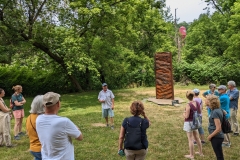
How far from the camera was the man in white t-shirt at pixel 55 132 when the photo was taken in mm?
2664

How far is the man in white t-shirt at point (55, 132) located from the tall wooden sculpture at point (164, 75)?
11304mm

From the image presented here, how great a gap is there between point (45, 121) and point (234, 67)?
74.9 ft

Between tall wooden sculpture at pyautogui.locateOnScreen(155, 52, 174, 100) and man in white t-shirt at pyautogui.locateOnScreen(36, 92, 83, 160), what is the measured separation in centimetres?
1130

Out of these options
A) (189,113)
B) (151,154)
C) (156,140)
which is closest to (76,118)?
(156,140)

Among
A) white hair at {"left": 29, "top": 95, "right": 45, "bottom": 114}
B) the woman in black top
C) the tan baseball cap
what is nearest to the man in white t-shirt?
the tan baseball cap

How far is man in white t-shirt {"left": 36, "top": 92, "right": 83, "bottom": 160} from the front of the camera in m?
2.66

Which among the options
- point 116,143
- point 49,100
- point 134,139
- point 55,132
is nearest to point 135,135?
point 134,139

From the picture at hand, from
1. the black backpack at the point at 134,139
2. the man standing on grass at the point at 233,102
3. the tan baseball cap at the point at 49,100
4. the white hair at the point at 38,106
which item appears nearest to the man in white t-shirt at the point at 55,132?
the tan baseball cap at the point at 49,100

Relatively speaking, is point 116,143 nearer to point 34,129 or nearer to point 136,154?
point 136,154

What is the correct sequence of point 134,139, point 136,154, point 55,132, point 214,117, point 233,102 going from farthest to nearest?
point 233,102 → point 214,117 → point 136,154 → point 134,139 → point 55,132

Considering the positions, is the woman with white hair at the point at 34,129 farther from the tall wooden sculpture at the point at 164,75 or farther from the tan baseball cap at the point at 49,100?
the tall wooden sculpture at the point at 164,75

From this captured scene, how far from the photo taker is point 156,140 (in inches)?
266

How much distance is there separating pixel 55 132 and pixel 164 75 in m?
11.5

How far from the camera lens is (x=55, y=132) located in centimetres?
266
